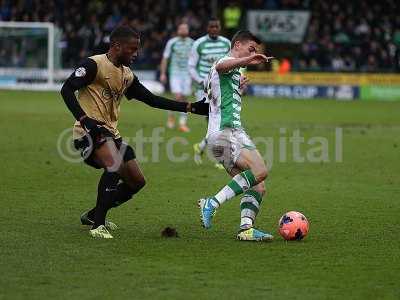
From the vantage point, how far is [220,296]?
7.33 m

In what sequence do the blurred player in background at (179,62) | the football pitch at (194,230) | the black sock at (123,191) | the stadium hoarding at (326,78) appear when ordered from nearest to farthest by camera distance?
the football pitch at (194,230), the black sock at (123,191), the blurred player in background at (179,62), the stadium hoarding at (326,78)

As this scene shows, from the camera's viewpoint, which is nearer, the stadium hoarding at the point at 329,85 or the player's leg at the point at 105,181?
the player's leg at the point at 105,181

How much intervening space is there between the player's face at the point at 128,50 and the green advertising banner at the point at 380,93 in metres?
29.0

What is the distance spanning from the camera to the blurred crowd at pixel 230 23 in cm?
4038

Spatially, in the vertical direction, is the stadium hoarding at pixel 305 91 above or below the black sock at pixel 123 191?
above

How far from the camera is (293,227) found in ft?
32.2

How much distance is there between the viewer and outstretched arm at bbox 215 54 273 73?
9523 millimetres

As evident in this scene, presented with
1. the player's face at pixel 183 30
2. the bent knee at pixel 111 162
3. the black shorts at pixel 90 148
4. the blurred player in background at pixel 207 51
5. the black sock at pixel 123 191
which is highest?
Result: the player's face at pixel 183 30

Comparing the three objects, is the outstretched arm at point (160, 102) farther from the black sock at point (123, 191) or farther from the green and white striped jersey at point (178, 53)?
the green and white striped jersey at point (178, 53)

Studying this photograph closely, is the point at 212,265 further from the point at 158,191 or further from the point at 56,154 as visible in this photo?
the point at 56,154

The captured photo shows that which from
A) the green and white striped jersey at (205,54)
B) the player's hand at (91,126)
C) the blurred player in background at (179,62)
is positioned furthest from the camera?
the blurred player in background at (179,62)

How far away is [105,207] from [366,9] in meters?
35.2

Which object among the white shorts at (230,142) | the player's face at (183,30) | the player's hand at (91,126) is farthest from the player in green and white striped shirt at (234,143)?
the player's face at (183,30)

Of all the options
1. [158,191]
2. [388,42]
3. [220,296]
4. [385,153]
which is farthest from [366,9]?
[220,296]
